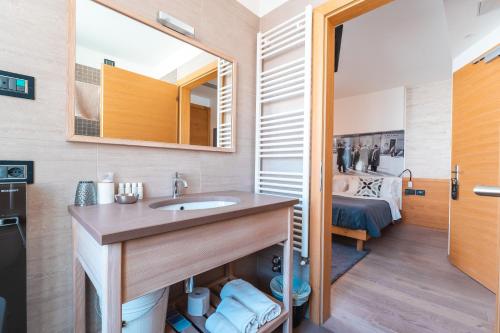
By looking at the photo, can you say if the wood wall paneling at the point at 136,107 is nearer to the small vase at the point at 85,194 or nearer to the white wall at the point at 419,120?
the small vase at the point at 85,194

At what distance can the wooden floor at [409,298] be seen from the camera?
1.58 meters

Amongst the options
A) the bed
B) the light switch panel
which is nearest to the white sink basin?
the light switch panel

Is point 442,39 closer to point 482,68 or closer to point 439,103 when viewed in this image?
point 482,68

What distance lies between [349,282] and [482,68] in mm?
2442

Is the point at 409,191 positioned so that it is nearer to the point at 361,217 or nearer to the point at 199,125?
the point at 361,217

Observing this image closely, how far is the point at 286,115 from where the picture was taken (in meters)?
1.72

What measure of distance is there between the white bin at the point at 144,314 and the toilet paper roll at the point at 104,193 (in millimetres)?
481

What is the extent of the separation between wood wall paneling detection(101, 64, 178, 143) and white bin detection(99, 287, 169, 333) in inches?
32.2

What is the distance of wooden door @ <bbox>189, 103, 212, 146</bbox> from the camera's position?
153 cm

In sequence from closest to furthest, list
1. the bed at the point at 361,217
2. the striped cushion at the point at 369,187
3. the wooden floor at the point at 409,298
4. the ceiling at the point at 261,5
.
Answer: the wooden floor at the point at 409,298 < the ceiling at the point at 261,5 < the bed at the point at 361,217 < the striped cushion at the point at 369,187

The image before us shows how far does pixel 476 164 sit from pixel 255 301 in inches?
97.3

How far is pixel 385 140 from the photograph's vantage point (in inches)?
180

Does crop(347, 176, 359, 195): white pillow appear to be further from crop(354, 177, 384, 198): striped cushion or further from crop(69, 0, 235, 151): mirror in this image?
crop(69, 0, 235, 151): mirror

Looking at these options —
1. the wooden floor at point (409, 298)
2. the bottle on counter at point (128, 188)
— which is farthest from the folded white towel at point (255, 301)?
the bottle on counter at point (128, 188)
